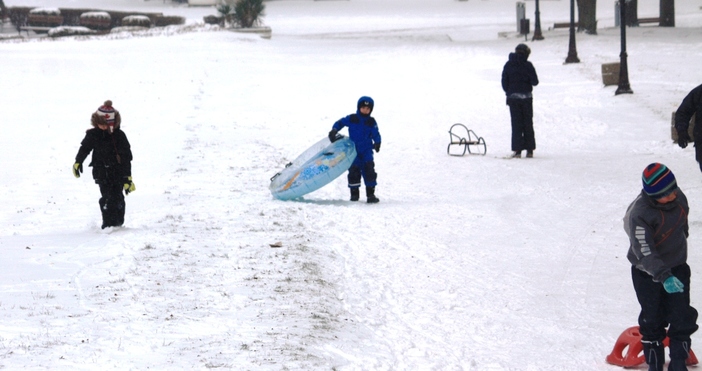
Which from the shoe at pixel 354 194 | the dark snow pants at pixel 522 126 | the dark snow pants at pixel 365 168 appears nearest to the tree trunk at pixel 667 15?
the dark snow pants at pixel 522 126

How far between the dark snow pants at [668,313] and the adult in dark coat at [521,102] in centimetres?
1000

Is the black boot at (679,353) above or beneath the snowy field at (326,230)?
above

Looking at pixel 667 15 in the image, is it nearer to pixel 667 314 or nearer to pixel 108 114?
pixel 108 114

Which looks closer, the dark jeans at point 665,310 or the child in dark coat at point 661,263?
the child in dark coat at point 661,263

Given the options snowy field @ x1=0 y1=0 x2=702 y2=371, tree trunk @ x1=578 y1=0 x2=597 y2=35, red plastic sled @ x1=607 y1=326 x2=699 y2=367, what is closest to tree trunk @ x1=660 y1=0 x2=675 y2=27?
tree trunk @ x1=578 y1=0 x2=597 y2=35

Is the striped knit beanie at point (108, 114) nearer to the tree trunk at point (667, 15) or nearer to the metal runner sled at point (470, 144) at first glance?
the metal runner sled at point (470, 144)

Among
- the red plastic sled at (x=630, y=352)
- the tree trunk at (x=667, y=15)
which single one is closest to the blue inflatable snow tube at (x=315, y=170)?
the red plastic sled at (x=630, y=352)

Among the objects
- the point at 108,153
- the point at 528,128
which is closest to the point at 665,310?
the point at 108,153

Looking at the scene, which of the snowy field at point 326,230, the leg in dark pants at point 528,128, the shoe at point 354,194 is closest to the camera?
the snowy field at point 326,230

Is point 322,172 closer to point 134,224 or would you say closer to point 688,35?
point 134,224

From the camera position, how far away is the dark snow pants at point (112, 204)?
36.2 feet

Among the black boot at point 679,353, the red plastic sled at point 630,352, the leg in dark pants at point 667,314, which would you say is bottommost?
the red plastic sled at point 630,352

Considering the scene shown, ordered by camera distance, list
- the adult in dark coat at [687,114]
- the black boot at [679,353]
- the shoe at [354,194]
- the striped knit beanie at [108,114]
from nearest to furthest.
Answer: the black boot at [679,353]
the adult in dark coat at [687,114]
the striped knit beanie at [108,114]
the shoe at [354,194]

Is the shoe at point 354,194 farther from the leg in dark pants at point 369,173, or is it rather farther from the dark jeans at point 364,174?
the leg in dark pants at point 369,173
